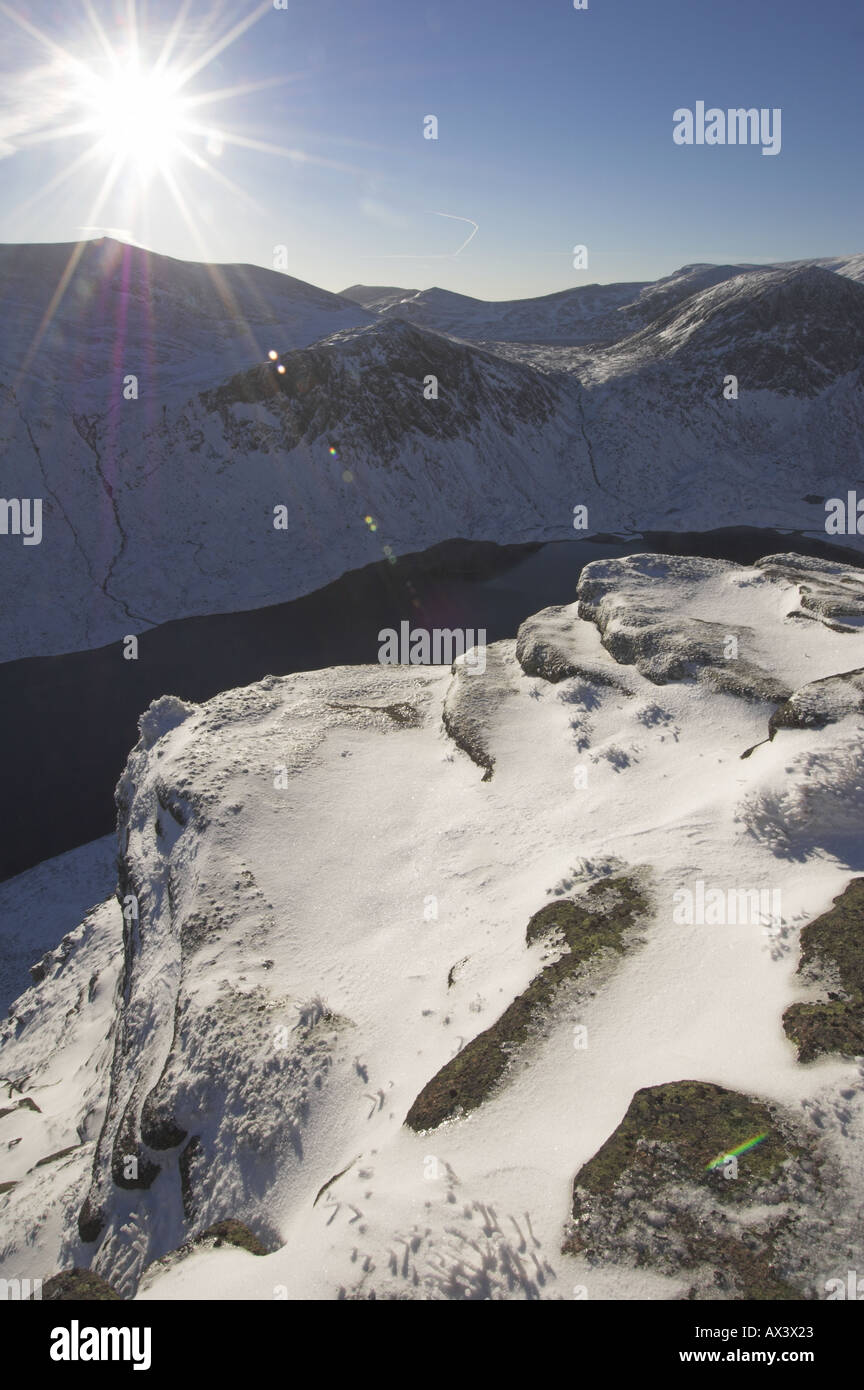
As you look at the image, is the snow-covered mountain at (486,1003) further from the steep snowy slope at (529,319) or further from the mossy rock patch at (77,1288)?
the steep snowy slope at (529,319)

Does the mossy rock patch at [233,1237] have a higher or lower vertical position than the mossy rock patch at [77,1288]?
higher

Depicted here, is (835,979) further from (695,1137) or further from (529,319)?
(529,319)

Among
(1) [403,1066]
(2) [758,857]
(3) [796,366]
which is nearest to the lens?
(1) [403,1066]

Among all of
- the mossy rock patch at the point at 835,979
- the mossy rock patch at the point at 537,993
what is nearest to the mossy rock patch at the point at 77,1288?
the mossy rock patch at the point at 537,993

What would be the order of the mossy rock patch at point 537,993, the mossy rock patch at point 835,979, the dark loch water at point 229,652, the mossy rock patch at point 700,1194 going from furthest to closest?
1. the dark loch water at point 229,652
2. the mossy rock patch at point 537,993
3. the mossy rock patch at point 835,979
4. the mossy rock patch at point 700,1194

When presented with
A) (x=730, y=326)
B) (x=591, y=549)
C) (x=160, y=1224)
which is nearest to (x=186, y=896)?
(x=160, y=1224)

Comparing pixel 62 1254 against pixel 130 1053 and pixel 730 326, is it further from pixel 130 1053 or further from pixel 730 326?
pixel 730 326

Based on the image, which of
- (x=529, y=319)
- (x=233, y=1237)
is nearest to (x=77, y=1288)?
(x=233, y=1237)
